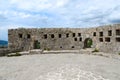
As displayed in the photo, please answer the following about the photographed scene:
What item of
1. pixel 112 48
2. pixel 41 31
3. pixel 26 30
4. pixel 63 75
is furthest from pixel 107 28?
pixel 63 75

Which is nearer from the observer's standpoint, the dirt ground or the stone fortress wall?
the dirt ground

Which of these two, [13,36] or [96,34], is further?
[13,36]

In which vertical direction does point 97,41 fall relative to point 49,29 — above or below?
below

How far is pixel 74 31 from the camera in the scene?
131 feet

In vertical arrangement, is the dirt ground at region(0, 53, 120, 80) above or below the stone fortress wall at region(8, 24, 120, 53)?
below

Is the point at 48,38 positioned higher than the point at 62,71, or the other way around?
the point at 48,38

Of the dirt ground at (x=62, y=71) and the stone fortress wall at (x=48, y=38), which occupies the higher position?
the stone fortress wall at (x=48, y=38)

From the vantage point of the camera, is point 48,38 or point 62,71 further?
point 48,38

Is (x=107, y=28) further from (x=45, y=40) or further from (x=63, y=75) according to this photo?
(x=63, y=75)

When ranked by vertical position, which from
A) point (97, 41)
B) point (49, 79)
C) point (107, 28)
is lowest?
point (49, 79)

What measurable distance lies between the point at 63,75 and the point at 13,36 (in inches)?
1190

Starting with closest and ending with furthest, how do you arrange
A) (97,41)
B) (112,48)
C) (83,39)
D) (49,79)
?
(49,79) → (112,48) → (97,41) → (83,39)

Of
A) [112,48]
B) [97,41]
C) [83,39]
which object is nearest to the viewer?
[112,48]

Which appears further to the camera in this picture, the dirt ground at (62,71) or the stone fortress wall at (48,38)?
the stone fortress wall at (48,38)
